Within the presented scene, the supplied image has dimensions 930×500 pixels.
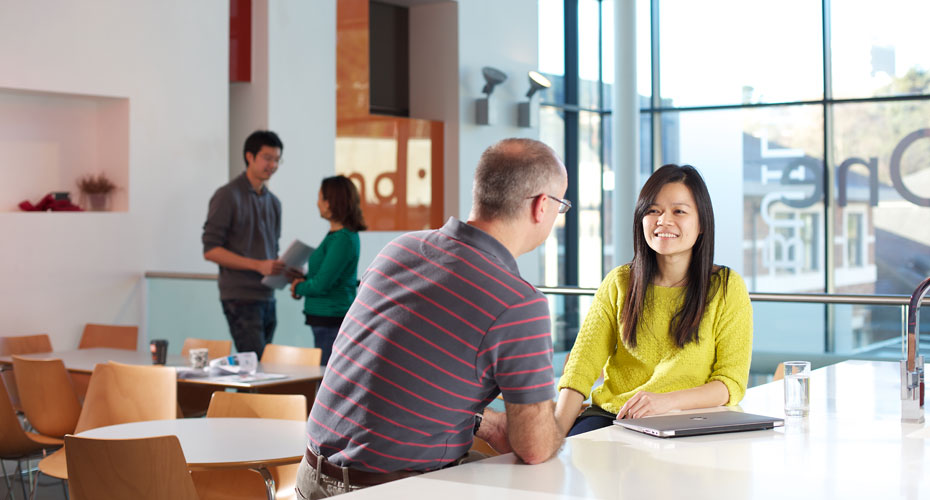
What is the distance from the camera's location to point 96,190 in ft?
21.6

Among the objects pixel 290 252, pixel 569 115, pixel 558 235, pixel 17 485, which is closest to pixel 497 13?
pixel 569 115

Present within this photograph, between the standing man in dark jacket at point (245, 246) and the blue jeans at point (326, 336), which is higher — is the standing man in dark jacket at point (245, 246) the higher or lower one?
the higher one

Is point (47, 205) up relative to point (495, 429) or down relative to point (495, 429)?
up

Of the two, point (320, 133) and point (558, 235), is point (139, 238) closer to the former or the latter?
point (320, 133)

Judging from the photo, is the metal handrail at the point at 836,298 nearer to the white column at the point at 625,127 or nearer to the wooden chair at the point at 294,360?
the wooden chair at the point at 294,360

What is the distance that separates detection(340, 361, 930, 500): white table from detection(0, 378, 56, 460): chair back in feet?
10.4

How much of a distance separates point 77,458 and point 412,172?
700 cm

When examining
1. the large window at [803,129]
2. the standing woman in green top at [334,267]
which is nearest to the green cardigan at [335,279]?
the standing woman in green top at [334,267]

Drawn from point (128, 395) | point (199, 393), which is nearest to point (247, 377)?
point (128, 395)

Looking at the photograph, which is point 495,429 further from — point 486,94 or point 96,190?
point 486,94

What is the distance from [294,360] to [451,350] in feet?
10.1

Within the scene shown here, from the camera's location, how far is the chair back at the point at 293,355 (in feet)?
15.5

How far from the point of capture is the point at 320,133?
26.6 feet

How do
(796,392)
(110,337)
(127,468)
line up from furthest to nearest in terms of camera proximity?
(110,337) < (127,468) < (796,392)
